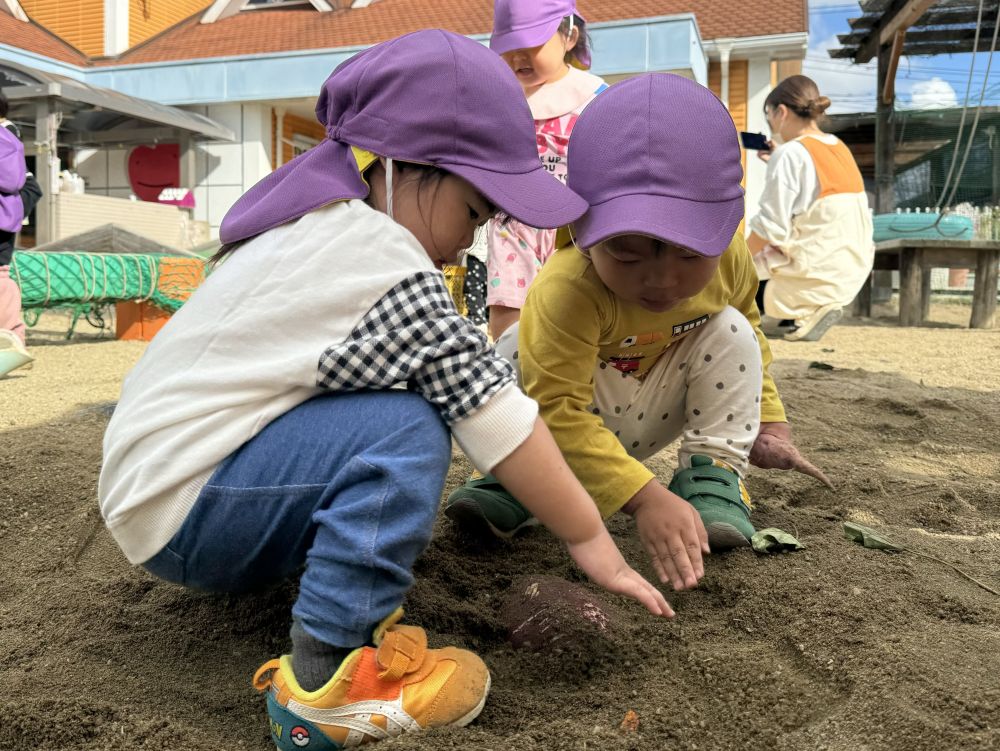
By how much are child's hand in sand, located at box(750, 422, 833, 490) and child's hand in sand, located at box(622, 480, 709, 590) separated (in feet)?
1.64

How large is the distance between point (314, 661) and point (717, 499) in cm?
84

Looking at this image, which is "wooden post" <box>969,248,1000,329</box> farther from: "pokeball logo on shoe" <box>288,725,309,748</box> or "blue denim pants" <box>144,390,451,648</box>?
"pokeball logo on shoe" <box>288,725,309,748</box>

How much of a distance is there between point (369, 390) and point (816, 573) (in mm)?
808

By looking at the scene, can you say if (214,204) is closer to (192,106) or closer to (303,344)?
(192,106)

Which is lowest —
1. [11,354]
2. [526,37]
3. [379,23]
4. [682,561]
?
[11,354]

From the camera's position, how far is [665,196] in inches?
54.6

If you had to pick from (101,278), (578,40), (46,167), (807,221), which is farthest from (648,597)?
(46,167)

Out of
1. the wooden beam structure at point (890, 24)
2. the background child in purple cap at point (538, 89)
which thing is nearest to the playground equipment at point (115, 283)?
the background child in purple cap at point (538, 89)

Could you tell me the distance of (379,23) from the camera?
12633 mm

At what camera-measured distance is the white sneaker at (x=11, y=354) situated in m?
4.18

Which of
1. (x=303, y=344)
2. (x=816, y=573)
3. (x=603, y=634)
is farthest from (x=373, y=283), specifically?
(x=816, y=573)

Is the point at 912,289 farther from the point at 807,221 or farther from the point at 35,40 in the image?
the point at 35,40

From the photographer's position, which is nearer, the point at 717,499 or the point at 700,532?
the point at 700,532

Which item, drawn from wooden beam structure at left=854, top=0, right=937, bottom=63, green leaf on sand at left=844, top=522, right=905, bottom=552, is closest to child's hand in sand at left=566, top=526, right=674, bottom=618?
green leaf on sand at left=844, top=522, right=905, bottom=552
